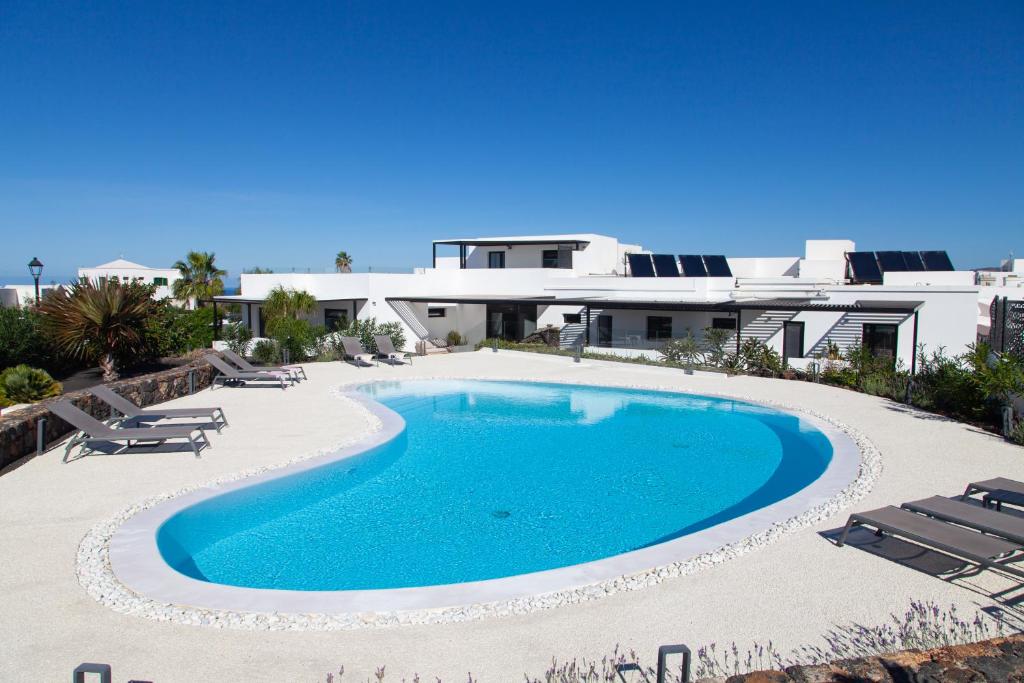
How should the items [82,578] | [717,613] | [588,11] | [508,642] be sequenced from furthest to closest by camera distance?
1. [588,11]
2. [82,578]
3. [717,613]
4. [508,642]

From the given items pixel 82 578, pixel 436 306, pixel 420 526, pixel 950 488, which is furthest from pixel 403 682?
pixel 436 306

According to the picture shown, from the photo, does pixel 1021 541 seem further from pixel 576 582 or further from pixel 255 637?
pixel 255 637

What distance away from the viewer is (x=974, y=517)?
679 cm

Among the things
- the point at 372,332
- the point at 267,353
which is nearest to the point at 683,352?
the point at 372,332

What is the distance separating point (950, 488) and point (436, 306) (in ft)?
76.9

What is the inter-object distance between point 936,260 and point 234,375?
29.3 meters

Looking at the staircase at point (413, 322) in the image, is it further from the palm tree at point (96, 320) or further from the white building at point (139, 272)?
→ the white building at point (139, 272)

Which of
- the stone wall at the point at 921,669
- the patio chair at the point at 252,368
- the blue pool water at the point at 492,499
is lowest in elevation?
the blue pool water at the point at 492,499

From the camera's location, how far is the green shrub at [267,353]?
2241 cm

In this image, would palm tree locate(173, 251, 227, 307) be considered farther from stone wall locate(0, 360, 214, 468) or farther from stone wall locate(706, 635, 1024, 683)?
stone wall locate(706, 635, 1024, 683)

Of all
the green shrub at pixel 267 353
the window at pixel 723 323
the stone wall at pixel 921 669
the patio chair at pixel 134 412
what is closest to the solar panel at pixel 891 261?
the window at pixel 723 323

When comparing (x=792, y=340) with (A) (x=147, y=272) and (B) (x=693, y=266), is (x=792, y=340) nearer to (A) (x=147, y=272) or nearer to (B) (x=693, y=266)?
(B) (x=693, y=266)

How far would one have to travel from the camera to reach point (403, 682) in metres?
4.47

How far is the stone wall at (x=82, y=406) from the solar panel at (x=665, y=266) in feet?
62.1
